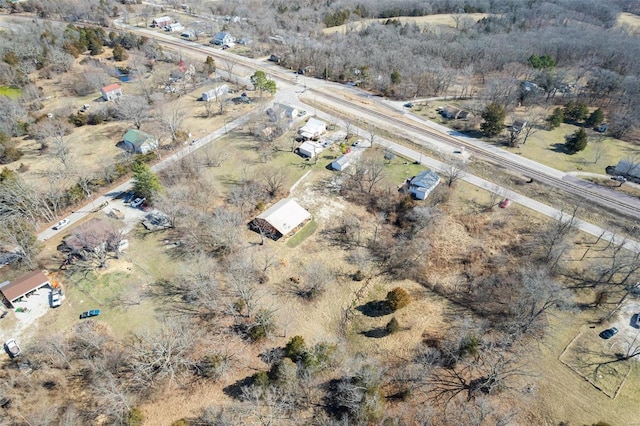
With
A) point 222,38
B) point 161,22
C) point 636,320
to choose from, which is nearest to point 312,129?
point 636,320

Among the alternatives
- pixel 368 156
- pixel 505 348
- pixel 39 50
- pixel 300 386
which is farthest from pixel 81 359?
pixel 39 50

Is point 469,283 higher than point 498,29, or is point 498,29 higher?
point 498,29

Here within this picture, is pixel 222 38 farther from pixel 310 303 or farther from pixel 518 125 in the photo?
pixel 310 303

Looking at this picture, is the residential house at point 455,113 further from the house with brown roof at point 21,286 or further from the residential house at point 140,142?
the house with brown roof at point 21,286

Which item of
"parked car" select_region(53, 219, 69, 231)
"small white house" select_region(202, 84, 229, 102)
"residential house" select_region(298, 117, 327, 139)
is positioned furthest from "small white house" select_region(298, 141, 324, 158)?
"parked car" select_region(53, 219, 69, 231)

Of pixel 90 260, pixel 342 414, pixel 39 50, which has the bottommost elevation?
pixel 342 414

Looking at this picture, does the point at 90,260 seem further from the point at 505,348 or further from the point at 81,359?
the point at 505,348

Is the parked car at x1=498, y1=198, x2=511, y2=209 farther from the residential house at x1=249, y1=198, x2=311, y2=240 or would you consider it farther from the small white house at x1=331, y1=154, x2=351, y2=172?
the residential house at x1=249, y1=198, x2=311, y2=240
